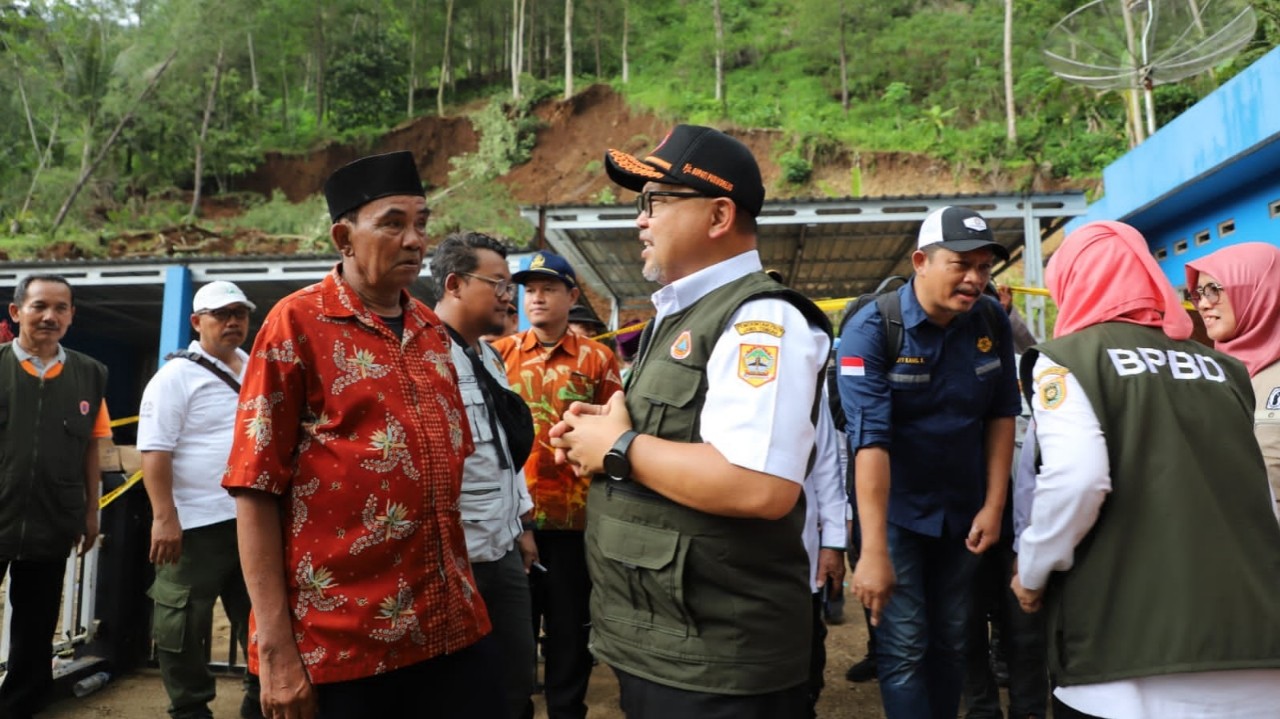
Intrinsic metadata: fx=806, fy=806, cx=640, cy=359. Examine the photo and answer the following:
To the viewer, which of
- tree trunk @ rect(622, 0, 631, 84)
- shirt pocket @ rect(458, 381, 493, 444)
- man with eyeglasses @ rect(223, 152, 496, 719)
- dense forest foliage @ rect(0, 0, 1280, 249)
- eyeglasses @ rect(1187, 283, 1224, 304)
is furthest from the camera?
tree trunk @ rect(622, 0, 631, 84)

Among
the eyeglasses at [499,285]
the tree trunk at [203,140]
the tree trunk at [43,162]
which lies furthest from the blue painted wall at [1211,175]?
the tree trunk at [43,162]

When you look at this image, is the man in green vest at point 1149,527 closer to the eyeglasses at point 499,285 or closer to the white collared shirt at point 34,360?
the eyeglasses at point 499,285

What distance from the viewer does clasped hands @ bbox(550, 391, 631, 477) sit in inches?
67.4

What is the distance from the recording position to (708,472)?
5.10 feet

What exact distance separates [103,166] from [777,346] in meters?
38.6

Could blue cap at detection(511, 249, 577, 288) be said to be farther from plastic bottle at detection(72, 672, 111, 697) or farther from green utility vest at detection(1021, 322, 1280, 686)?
plastic bottle at detection(72, 672, 111, 697)

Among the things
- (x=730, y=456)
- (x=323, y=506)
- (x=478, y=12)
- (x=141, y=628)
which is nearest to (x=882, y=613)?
(x=730, y=456)

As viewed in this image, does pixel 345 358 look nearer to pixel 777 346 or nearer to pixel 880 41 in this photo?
pixel 777 346

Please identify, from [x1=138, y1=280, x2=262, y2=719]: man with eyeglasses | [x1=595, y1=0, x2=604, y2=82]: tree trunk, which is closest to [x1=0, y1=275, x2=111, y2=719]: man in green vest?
[x1=138, y1=280, x2=262, y2=719]: man with eyeglasses

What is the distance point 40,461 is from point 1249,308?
16.4ft

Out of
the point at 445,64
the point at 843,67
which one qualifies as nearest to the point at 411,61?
the point at 445,64

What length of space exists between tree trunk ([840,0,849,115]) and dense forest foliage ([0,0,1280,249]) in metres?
0.12

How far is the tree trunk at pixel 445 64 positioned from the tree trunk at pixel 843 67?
18298mm

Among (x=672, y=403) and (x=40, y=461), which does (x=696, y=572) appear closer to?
(x=672, y=403)
